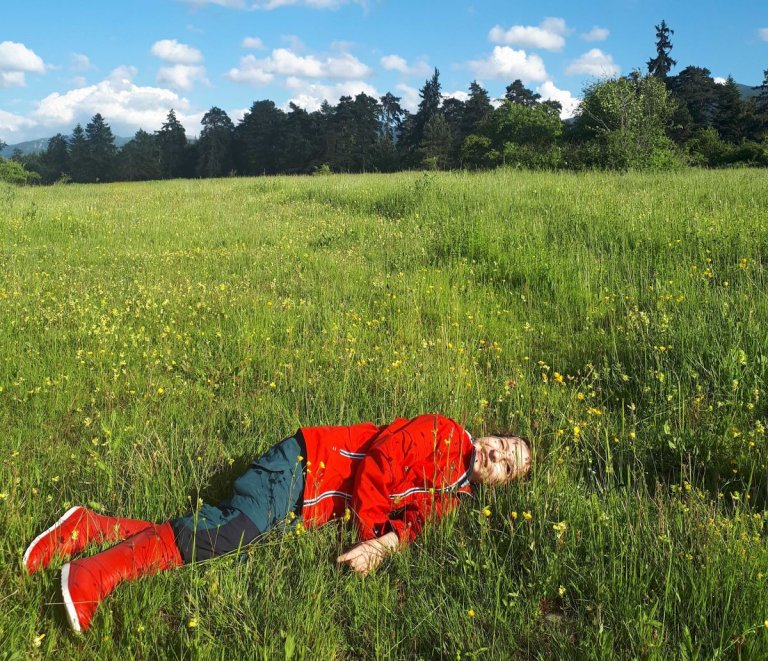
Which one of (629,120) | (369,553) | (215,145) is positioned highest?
(215,145)

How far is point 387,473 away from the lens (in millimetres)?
3162

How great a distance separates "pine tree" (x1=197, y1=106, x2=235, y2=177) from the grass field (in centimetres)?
6680

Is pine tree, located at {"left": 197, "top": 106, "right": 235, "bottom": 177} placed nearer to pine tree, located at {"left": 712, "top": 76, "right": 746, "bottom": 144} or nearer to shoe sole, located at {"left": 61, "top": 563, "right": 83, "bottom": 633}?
pine tree, located at {"left": 712, "top": 76, "right": 746, "bottom": 144}

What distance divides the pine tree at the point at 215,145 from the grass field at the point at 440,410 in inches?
2630

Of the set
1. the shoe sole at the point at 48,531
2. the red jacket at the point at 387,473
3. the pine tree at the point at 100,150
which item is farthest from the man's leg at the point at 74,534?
the pine tree at the point at 100,150

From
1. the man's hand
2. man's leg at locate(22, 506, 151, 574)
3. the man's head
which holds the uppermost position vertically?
the man's head

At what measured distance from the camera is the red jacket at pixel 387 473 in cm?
306

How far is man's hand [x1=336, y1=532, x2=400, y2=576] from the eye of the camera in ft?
8.89

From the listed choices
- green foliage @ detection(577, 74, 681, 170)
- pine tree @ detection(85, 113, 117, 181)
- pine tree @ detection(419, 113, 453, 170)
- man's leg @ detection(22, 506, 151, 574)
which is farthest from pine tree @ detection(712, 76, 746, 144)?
pine tree @ detection(85, 113, 117, 181)

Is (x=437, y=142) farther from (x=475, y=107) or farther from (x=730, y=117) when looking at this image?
(x=730, y=117)

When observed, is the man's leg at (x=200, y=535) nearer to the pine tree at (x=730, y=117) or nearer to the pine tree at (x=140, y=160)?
the pine tree at (x=730, y=117)

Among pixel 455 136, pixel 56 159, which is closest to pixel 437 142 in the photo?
pixel 455 136

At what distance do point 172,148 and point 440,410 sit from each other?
81754 mm

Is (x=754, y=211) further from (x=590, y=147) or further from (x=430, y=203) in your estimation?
(x=590, y=147)
